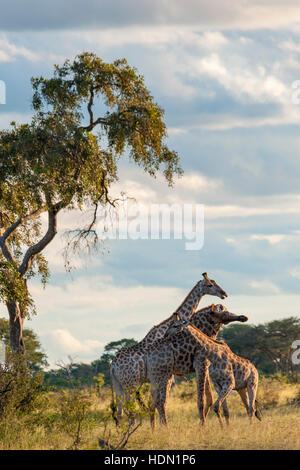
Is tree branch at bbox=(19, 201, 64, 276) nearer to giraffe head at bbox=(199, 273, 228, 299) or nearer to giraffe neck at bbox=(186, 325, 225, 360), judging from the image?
giraffe head at bbox=(199, 273, 228, 299)

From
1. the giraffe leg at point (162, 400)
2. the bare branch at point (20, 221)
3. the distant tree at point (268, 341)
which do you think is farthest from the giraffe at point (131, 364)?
the distant tree at point (268, 341)

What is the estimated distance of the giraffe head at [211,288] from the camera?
18.4 metres

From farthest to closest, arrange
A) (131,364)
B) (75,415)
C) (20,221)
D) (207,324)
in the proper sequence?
(20,221) < (207,324) < (131,364) < (75,415)

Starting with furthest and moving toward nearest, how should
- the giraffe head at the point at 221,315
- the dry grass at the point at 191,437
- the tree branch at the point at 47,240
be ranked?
the tree branch at the point at 47,240
the giraffe head at the point at 221,315
the dry grass at the point at 191,437

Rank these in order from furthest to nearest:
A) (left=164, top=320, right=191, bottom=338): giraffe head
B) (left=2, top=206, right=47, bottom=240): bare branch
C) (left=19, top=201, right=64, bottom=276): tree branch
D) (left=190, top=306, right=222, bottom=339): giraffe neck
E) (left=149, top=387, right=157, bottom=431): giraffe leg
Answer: (left=19, top=201, right=64, bottom=276): tree branch
(left=2, top=206, right=47, bottom=240): bare branch
(left=190, top=306, right=222, bottom=339): giraffe neck
(left=164, top=320, right=191, bottom=338): giraffe head
(left=149, top=387, right=157, bottom=431): giraffe leg

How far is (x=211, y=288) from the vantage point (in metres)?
18.5

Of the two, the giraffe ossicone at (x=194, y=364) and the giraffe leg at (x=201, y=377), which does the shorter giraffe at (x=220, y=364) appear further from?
the giraffe leg at (x=201, y=377)

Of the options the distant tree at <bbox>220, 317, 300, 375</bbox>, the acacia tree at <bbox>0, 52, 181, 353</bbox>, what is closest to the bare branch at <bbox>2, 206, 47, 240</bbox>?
the acacia tree at <bbox>0, 52, 181, 353</bbox>

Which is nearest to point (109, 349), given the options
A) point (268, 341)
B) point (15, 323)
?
point (268, 341)

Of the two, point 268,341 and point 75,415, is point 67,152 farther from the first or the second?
point 268,341

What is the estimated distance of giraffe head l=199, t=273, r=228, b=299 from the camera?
18.4m

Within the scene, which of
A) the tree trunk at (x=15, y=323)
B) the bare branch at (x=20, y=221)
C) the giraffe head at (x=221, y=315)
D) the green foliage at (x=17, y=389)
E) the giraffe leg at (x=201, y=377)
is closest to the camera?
the giraffe leg at (x=201, y=377)
